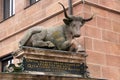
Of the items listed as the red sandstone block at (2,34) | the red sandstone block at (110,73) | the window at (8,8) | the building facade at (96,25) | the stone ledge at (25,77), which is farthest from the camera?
the window at (8,8)

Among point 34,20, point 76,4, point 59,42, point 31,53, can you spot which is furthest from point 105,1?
point 31,53

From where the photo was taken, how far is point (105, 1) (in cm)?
1855

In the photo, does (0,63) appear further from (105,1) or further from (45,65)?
(45,65)

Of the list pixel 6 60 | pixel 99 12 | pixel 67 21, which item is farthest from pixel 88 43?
pixel 6 60

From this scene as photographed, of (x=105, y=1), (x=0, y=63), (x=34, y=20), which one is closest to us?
(x=105, y=1)

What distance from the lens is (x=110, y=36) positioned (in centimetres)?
1822

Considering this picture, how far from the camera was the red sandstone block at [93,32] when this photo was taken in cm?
1742

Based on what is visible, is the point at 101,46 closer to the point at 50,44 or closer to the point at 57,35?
the point at 57,35

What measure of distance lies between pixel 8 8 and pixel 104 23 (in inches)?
286

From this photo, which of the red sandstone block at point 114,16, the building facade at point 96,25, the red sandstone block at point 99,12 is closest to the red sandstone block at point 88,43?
the building facade at point 96,25

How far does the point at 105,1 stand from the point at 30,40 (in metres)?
6.17

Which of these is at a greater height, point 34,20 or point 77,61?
point 34,20

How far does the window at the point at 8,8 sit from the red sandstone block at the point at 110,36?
665 centimetres

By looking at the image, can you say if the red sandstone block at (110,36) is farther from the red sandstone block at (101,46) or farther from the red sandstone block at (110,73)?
the red sandstone block at (110,73)
